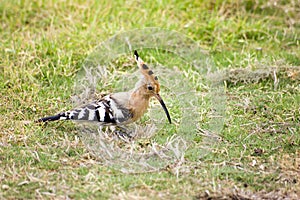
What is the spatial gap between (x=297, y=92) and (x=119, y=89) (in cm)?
172

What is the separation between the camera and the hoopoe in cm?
502

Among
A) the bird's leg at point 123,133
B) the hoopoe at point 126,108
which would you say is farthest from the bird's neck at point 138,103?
the bird's leg at point 123,133

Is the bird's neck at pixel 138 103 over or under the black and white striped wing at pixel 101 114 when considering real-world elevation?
over

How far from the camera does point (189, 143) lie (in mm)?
4961

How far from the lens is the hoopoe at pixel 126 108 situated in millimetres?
5020

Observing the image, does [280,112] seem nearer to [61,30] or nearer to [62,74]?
[62,74]

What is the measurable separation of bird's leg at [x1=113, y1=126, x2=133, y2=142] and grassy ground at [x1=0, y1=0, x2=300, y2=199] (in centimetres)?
33

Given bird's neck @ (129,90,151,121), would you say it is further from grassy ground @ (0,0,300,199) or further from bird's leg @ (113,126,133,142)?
grassy ground @ (0,0,300,199)

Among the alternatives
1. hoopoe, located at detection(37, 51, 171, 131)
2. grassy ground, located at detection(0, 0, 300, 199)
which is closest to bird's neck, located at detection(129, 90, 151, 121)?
hoopoe, located at detection(37, 51, 171, 131)

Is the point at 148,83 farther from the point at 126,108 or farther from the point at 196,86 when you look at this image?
the point at 196,86

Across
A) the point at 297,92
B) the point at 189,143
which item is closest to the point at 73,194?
the point at 189,143

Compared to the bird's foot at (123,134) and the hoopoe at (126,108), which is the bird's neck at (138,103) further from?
the bird's foot at (123,134)

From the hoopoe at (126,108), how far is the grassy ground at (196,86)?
7.4 inches

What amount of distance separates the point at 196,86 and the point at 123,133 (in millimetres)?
1235
